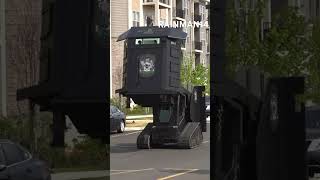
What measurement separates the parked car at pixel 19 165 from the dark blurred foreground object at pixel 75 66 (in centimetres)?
32

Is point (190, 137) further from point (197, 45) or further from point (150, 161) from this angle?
point (197, 45)

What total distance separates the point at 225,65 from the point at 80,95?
6.08 ft

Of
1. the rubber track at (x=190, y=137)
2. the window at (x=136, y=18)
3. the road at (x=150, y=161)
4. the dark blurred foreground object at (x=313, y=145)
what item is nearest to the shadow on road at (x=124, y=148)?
the road at (x=150, y=161)

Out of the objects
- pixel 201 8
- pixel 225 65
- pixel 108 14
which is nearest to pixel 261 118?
pixel 225 65

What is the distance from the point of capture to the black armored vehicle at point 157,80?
6.73m

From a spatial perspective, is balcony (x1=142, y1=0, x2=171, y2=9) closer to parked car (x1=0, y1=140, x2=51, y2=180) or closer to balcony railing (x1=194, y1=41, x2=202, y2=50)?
balcony railing (x1=194, y1=41, x2=202, y2=50)

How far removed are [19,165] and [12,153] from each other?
11 cm

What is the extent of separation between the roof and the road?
951mm

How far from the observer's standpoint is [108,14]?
21.4 feet

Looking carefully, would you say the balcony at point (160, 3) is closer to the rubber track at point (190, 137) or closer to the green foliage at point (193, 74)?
the green foliage at point (193, 74)

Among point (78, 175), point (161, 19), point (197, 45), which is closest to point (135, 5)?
point (161, 19)

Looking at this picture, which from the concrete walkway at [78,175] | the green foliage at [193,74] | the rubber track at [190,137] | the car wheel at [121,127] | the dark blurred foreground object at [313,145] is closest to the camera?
the concrete walkway at [78,175]

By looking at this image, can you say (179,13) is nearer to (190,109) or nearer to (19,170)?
(190,109)

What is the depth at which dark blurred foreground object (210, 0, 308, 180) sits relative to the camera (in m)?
7.57
